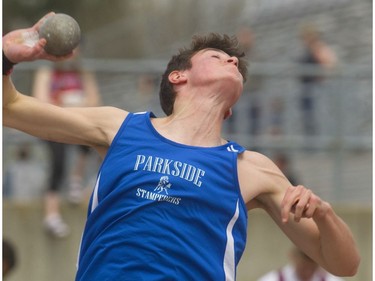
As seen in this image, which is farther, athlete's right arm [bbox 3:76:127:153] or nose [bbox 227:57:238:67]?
nose [bbox 227:57:238:67]

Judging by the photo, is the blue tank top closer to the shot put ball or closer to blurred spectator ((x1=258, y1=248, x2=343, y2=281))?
the shot put ball

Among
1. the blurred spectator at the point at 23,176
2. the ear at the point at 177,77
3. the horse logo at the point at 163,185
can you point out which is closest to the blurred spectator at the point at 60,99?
the blurred spectator at the point at 23,176

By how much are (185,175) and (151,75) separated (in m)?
6.74

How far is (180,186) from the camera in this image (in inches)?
201

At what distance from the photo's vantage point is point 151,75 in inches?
464

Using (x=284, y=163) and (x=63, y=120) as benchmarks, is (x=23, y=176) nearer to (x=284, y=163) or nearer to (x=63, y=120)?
(x=284, y=163)

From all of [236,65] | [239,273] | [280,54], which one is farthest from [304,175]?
[236,65]

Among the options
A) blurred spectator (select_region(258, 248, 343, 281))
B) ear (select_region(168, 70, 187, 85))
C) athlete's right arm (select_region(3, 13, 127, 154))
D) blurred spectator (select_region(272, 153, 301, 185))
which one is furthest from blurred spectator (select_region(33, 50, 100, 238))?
athlete's right arm (select_region(3, 13, 127, 154))

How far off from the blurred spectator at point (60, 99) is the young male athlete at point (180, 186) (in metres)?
5.35

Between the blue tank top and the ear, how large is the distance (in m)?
0.41

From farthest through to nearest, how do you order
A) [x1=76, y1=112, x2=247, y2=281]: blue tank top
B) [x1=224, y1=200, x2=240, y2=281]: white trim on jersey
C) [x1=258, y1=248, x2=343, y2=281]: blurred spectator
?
1. [x1=258, y1=248, x2=343, y2=281]: blurred spectator
2. [x1=224, y1=200, x2=240, y2=281]: white trim on jersey
3. [x1=76, y1=112, x2=247, y2=281]: blue tank top

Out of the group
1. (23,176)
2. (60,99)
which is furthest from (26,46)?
(23,176)

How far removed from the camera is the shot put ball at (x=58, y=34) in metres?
5.01

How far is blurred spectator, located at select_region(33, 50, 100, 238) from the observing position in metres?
10.9
